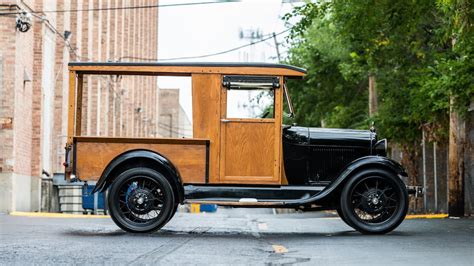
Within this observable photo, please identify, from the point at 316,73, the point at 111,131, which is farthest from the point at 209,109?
the point at 111,131

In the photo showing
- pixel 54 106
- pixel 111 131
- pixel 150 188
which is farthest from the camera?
pixel 111 131

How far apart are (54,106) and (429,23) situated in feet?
50.6

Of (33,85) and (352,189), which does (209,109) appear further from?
(33,85)

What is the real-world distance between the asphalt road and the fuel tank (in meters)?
0.86

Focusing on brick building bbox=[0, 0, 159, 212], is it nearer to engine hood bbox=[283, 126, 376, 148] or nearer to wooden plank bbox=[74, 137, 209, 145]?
wooden plank bbox=[74, 137, 209, 145]

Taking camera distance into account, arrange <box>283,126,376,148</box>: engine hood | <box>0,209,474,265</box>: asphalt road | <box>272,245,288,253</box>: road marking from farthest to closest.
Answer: <box>283,126,376,148</box>: engine hood < <box>272,245,288,253</box>: road marking < <box>0,209,474,265</box>: asphalt road

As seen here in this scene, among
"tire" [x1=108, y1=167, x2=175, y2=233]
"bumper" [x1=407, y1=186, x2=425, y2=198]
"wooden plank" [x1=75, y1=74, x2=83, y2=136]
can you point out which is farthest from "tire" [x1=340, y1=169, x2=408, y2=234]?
"wooden plank" [x1=75, y1=74, x2=83, y2=136]

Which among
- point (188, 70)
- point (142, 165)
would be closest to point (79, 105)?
point (142, 165)

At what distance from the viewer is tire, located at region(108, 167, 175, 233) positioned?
12.5 meters

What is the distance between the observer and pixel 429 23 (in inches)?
969

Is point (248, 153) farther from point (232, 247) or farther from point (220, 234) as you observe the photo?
point (232, 247)

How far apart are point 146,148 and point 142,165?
24cm

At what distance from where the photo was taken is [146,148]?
1271 centimetres

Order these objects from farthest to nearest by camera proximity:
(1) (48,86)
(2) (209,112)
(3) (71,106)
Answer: (1) (48,86)
(3) (71,106)
(2) (209,112)
